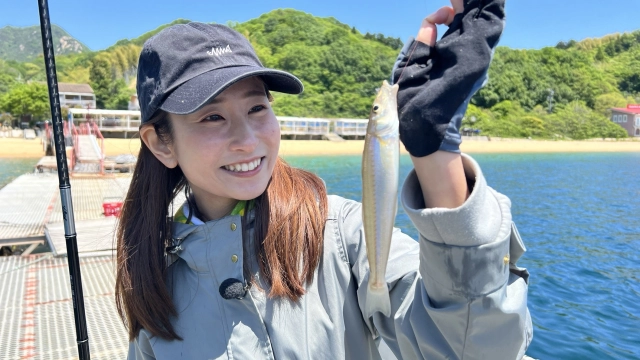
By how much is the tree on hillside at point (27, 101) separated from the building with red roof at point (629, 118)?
79827mm

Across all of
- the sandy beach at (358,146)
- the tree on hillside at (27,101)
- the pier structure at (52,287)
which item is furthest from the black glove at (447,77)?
the tree on hillside at (27,101)

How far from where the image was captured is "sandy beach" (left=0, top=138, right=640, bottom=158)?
42156 millimetres

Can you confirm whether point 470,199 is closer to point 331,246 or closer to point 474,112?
point 331,246

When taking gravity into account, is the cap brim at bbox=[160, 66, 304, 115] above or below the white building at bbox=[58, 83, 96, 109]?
above

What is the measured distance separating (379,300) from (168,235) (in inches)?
37.1

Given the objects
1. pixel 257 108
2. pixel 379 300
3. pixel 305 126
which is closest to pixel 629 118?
pixel 305 126

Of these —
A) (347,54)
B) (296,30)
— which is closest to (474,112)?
(347,54)

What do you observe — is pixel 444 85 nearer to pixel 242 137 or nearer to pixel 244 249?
pixel 242 137

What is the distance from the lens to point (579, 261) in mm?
11594

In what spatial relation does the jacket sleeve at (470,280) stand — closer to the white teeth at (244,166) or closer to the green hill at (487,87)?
the white teeth at (244,166)

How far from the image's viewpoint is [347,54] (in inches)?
3120

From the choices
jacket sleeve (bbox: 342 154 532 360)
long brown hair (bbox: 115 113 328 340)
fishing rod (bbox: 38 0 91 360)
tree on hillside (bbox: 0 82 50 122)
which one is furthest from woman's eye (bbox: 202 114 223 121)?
tree on hillside (bbox: 0 82 50 122)

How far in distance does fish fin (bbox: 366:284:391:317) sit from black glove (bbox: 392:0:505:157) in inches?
17.0

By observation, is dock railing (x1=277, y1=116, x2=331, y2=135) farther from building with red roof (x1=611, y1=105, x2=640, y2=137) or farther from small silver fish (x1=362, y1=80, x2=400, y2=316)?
small silver fish (x1=362, y1=80, x2=400, y2=316)
